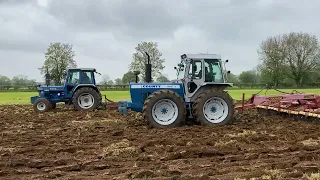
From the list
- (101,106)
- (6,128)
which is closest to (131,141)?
(6,128)

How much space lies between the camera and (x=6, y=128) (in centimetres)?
1303

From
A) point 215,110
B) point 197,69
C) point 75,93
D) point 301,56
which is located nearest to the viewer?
point 197,69

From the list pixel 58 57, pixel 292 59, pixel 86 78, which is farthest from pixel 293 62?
pixel 86 78

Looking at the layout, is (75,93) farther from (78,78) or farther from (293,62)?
(293,62)

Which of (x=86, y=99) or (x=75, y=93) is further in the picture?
(x=86, y=99)

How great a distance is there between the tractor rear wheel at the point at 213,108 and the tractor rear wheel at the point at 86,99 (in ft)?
27.6

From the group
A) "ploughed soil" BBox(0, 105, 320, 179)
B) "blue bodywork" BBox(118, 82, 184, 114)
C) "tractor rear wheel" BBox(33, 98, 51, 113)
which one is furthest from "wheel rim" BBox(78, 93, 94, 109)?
"ploughed soil" BBox(0, 105, 320, 179)

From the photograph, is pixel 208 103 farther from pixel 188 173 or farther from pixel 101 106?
pixel 101 106

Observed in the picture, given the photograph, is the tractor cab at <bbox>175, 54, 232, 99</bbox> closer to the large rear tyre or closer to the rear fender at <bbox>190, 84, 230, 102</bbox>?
the rear fender at <bbox>190, 84, 230, 102</bbox>

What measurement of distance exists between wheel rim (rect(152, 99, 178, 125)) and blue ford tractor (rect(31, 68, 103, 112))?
7.97 meters

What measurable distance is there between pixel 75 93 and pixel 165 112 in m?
8.28

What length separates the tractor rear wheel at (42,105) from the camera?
20219 millimetres

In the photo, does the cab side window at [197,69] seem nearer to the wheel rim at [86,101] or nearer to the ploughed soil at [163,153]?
the ploughed soil at [163,153]

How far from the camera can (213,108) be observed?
13.3m
